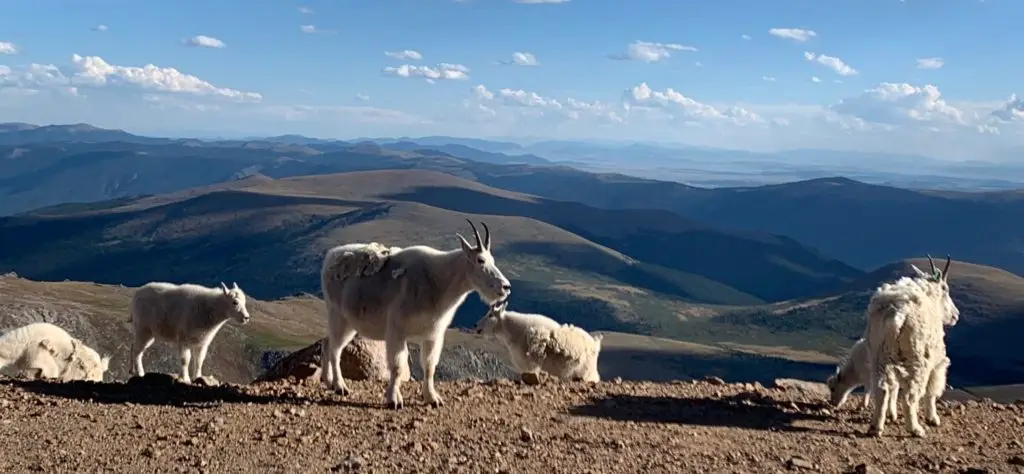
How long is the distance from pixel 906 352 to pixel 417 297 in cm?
746

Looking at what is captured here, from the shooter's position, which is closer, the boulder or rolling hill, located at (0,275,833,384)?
the boulder

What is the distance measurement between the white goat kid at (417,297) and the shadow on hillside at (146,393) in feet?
5.18

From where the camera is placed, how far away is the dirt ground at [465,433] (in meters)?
9.88

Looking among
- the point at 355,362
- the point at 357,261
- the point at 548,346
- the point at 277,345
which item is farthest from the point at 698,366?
the point at 357,261

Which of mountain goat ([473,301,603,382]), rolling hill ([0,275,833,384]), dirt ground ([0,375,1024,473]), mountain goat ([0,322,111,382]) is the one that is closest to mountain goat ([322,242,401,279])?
dirt ground ([0,375,1024,473])

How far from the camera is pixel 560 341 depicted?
845 inches

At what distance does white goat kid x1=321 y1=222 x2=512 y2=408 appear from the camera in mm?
13188

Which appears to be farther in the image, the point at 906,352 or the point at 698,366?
the point at 698,366

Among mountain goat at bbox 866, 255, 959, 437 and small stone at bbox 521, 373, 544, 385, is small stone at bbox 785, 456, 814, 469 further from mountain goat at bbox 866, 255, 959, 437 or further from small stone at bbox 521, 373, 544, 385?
small stone at bbox 521, 373, 544, 385

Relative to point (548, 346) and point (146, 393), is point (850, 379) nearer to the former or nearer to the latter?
point (548, 346)

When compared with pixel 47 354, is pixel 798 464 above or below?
above

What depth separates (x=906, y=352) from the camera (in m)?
13.0

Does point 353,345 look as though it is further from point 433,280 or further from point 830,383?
point 830,383

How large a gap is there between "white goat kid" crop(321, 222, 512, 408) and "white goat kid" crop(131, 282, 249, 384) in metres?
7.48
